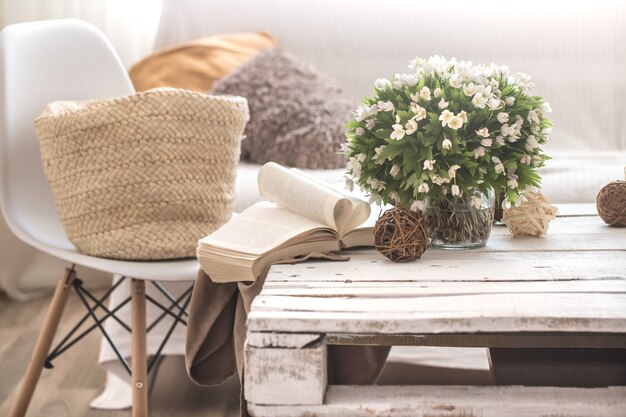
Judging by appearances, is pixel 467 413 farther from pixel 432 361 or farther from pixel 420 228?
pixel 432 361

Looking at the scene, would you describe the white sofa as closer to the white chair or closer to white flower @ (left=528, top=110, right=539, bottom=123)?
the white chair

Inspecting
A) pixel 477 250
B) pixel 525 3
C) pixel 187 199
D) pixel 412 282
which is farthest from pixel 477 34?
pixel 412 282

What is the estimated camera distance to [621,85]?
102 inches

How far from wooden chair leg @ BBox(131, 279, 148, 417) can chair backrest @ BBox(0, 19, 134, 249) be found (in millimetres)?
200

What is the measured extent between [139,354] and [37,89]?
632 millimetres

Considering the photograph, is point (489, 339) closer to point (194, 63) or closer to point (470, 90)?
point (470, 90)

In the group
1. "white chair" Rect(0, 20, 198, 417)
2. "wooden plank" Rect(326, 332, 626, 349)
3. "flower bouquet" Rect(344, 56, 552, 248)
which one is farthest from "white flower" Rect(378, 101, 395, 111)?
"white chair" Rect(0, 20, 198, 417)

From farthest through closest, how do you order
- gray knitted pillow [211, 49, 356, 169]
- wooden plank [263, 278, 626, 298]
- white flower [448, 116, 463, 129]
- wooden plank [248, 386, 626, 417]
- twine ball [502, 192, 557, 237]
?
gray knitted pillow [211, 49, 356, 169], twine ball [502, 192, 557, 237], white flower [448, 116, 463, 129], wooden plank [263, 278, 626, 298], wooden plank [248, 386, 626, 417]

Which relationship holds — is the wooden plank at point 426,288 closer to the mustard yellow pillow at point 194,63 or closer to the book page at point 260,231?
the book page at point 260,231

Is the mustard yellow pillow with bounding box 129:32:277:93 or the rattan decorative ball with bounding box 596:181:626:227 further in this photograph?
the mustard yellow pillow with bounding box 129:32:277:93

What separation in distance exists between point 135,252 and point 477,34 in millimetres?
1414

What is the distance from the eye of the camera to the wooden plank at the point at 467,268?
107 cm

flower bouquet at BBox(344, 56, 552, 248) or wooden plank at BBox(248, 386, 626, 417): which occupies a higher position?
flower bouquet at BBox(344, 56, 552, 248)

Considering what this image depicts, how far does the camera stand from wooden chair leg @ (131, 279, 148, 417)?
1547 millimetres
